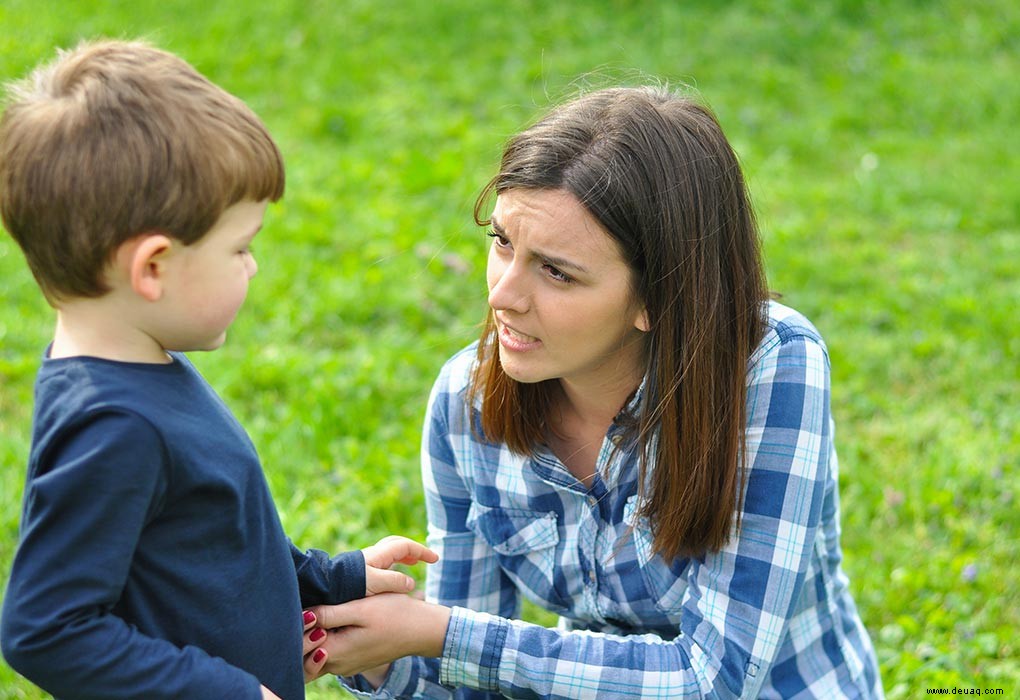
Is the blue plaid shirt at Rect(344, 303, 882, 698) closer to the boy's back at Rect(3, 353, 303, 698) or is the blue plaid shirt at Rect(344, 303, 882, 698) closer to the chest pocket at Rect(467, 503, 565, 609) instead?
the chest pocket at Rect(467, 503, 565, 609)

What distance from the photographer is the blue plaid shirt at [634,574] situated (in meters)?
2.14

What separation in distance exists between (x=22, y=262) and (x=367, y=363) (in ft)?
5.46

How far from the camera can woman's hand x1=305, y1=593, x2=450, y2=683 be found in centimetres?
204

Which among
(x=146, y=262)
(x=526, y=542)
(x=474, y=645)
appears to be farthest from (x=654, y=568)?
(x=146, y=262)

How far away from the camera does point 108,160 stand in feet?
4.82

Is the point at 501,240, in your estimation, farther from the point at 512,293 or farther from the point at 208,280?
the point at 208,280

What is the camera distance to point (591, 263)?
208 centimetres

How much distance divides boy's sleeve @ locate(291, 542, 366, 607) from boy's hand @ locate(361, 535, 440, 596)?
2cm

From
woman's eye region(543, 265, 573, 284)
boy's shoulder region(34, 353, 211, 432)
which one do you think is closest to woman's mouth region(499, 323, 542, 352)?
woman's eye region(543, 265, 573, 284)

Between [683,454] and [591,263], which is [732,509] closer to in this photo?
[683,454]

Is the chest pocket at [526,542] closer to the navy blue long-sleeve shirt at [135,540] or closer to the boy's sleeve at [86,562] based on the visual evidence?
the navy blue long-sleeve shirt at [135,540]

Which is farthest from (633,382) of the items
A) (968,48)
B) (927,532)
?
(968,48)

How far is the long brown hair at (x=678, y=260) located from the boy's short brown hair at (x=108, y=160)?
702mm

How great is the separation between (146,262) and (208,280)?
0.30 feet
